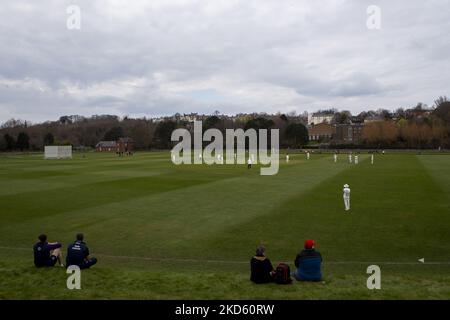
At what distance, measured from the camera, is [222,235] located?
18125 millimetres

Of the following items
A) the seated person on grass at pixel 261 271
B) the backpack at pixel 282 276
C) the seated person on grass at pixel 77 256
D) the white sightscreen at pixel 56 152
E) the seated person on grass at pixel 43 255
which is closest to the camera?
the backpack at pixel 282 276

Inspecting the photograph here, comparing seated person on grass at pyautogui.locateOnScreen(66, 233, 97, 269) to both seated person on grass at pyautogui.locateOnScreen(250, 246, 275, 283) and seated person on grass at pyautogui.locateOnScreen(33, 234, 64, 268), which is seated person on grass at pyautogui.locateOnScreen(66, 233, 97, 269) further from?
seated person on grass at pyautogui.locateOnScreen(250, 246, 275, 283)

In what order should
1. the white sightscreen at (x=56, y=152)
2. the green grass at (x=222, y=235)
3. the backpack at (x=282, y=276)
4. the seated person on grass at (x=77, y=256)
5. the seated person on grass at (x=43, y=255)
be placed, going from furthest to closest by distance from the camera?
1. the white sightscreen at (x=56, y=152)
2. the seated person on grass at (x=43, y=255)
3. the seated person on grass at (x=77, y=256)
4. the backpack at (x=282, y=276)
5. the green grass at (x=222, y=235)

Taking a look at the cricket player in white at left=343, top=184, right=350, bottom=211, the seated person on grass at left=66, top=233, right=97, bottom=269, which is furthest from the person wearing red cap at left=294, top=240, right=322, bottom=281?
the cricket player in white at left=343, top=184, right=350, bottom=211

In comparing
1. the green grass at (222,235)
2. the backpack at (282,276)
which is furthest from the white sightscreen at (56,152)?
the backpack at (282,276)

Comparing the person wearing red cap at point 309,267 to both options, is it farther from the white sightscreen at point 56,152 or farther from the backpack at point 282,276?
the white sightscreen at point 56,152

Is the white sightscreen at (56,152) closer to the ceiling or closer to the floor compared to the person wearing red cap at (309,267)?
closer to the ceiling

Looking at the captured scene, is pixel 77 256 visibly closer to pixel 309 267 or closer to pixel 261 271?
pixel 261 271

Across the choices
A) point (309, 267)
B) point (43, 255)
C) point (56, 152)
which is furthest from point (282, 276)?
point (56, 152)

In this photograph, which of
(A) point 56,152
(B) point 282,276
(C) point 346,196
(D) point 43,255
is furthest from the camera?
(A) point 56,152

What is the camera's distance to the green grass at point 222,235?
403 inches

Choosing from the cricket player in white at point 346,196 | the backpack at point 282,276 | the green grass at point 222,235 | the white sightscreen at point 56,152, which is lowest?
the green grass at point 222,235
